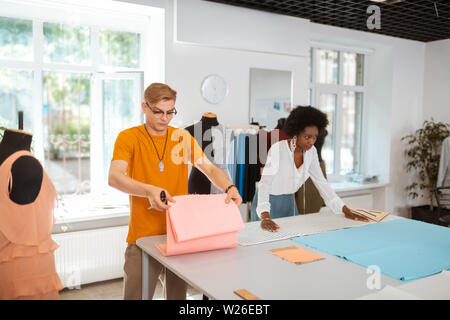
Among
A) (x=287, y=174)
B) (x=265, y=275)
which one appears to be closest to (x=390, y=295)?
(x=265, y=275)

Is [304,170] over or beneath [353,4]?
beneath

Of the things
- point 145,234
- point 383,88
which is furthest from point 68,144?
point 383,88

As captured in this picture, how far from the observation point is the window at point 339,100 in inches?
233

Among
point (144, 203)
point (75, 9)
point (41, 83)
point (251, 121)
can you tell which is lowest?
point (144, 203)

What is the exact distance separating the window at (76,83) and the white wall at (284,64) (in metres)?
0.41

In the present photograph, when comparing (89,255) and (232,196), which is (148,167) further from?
(89,255)

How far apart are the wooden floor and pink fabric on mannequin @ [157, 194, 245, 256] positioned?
1819mm

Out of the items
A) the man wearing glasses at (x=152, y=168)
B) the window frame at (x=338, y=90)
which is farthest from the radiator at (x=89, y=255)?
the window frame at (x=338, y=90)

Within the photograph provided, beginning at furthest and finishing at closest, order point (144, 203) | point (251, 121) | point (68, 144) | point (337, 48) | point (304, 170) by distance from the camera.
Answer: point (337, 48)
point (251, 121)
point (68, 144)
point (304, 170)
point (144, 203)

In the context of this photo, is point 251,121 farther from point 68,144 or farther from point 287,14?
point 68,144

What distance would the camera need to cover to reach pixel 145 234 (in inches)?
85.3

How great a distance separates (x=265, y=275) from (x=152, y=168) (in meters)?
0.84

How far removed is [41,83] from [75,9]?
79cm

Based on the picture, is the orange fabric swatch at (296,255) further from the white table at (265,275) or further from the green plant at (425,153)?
the green plant at (425,153)
